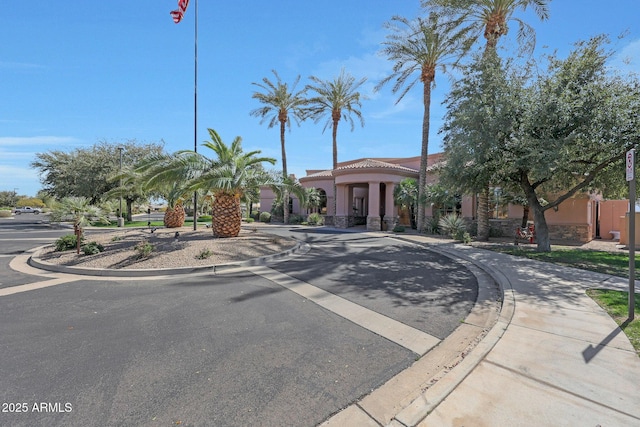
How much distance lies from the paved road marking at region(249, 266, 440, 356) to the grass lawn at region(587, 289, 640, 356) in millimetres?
2498

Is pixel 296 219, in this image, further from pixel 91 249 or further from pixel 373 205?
pixel 91 249

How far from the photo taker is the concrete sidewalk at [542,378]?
2.59 metres

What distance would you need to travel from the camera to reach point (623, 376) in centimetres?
314

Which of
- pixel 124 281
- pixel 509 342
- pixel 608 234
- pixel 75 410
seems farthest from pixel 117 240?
pixel 608 234

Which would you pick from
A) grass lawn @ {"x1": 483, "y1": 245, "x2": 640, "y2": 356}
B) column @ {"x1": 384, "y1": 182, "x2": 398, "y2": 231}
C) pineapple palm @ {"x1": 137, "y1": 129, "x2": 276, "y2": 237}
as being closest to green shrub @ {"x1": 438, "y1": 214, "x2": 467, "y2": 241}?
grass lawn @ {"x1": 483, "y1": 245, "x2": 640, "y2": 356}

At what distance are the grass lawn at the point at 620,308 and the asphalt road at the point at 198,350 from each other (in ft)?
6.82

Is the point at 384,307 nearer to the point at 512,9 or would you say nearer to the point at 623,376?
the point at 623,376

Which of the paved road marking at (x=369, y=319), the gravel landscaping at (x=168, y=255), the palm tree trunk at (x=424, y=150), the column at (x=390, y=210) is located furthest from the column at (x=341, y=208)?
the paved road marking at (x=369, y=319)

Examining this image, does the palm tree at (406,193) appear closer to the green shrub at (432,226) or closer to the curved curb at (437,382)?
the green shrub at (432,226)

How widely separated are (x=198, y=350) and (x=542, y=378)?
3.94 m

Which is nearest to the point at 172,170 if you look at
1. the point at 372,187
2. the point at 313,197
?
the point at 372,187

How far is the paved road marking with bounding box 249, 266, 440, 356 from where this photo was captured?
409 cm

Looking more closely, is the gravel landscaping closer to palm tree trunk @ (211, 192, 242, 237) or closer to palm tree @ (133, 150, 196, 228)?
palm tree trunk @ (211, 192, 242, 237)

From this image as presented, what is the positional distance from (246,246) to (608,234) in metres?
21.7
